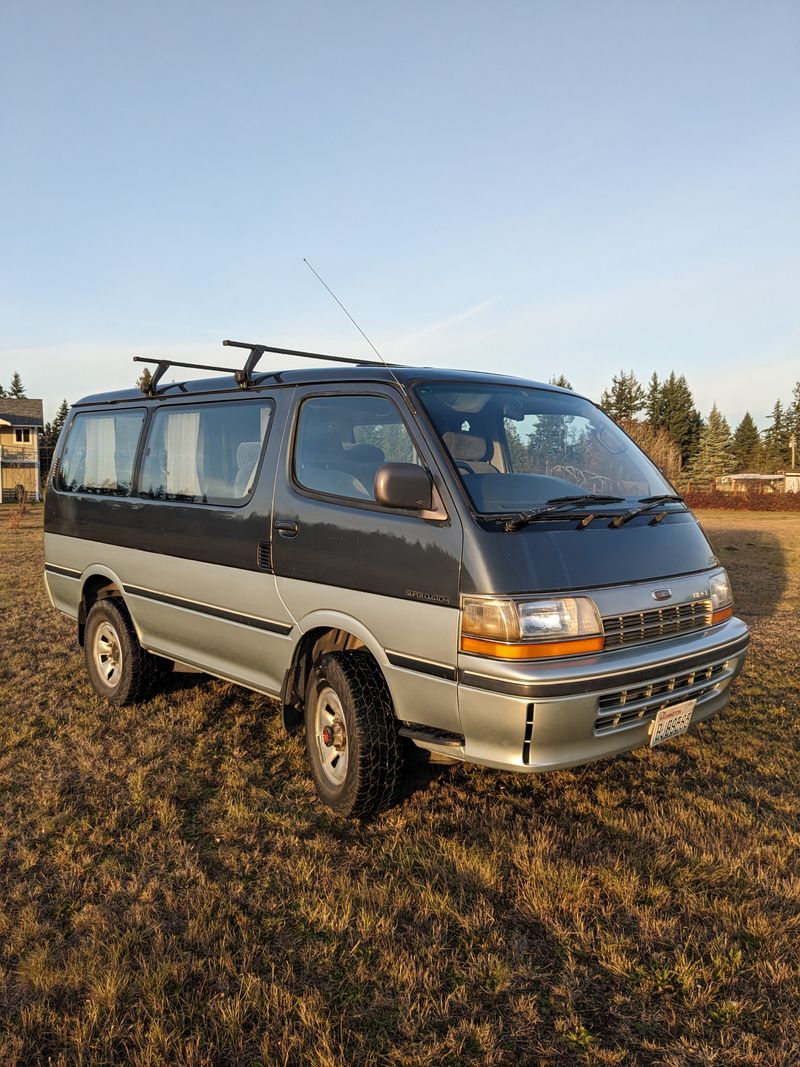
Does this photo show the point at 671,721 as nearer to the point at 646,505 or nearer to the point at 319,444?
the point at 646,505

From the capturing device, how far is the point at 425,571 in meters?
3.15

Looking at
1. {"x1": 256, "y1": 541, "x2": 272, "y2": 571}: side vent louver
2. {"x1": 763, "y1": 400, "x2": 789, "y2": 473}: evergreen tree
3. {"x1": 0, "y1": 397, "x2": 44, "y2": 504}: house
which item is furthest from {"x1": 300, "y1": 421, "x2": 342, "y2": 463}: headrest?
{"x1": 763, "y1": 400, "x2": 789, "y2": 473}: evergreen tree

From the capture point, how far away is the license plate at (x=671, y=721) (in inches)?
128

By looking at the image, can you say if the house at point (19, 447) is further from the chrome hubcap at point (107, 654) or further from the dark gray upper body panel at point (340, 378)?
the dark gray upper body panel at point (340, 378)

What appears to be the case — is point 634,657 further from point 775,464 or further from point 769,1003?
point 775,464

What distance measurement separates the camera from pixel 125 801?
3752 millimetres

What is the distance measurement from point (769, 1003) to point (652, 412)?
289 feet

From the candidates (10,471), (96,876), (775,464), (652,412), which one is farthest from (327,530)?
(775,464)

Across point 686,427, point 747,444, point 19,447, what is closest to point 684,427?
point 686,427

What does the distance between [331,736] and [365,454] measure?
1453mm

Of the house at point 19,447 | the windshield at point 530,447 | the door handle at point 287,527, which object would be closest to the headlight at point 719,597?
the windshield at point 530,447

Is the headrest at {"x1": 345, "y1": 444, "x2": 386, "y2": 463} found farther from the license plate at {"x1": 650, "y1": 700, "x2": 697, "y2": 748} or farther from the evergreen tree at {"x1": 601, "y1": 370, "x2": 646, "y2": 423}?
the evergreen tree at {"x1": 601, "y1": 370, "x2": 646, "y2": 423}

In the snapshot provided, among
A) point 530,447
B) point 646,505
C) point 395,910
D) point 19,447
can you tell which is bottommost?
point 395,910

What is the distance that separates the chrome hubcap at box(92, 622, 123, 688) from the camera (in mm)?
5410
